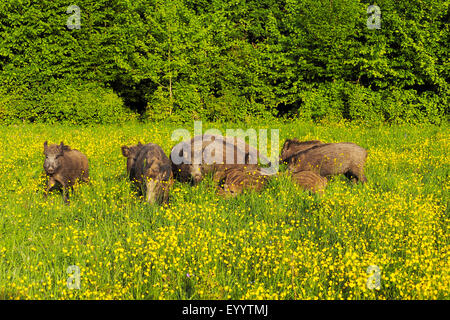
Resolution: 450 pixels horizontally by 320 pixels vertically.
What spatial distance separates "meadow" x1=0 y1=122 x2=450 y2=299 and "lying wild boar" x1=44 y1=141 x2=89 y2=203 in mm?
298

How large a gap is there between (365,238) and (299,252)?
1275 millimetres

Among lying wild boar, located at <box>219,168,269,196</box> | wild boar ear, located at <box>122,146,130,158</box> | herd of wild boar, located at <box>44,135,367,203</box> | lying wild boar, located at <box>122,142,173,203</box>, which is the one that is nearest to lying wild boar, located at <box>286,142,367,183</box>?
herd of wild boar, located at <box>44,135,367,203</box>

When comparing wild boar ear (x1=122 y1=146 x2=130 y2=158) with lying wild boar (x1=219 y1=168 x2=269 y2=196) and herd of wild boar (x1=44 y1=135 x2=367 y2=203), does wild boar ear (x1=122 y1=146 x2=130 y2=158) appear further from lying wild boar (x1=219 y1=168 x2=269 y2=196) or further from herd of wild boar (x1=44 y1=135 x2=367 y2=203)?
lying wild boar (x1=219 y1=168 x2=269 y2=196)

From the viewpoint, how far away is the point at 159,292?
400 cm

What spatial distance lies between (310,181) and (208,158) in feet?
7.92

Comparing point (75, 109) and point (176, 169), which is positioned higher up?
point (75, 109)

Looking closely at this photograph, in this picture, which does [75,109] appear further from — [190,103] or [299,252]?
[299,252]

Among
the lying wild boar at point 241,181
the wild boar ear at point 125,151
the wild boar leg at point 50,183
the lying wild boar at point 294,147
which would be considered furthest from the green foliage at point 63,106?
the lying wild boar at point 241,181

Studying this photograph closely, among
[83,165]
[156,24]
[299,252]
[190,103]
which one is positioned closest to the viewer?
[299,252]

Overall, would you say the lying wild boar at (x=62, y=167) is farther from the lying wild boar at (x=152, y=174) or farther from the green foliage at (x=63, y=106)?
the green foliage at (x=63, y=106)

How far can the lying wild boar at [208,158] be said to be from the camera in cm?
816

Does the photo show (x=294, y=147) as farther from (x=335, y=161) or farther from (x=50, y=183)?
(x=50, y=183)
